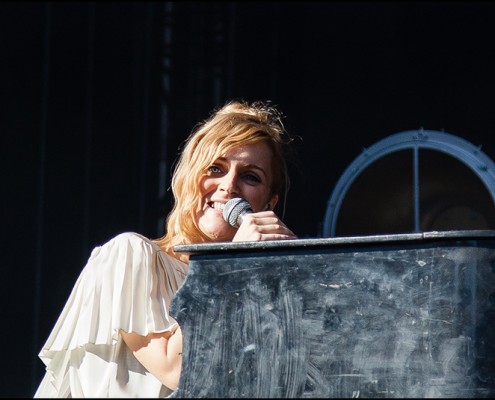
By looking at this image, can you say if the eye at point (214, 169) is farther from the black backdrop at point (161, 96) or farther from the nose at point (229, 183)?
the black backdrop at point (161, 96)

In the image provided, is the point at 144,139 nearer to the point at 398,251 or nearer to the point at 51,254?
the point at 51,254

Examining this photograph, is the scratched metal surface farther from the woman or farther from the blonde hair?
the blonde hair

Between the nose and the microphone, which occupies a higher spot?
the nose

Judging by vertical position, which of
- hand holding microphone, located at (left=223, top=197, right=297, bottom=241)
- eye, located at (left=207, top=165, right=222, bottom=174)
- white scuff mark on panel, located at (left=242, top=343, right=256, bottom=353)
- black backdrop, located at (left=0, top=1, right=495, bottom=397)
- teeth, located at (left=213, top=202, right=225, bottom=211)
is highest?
black backdrop, located at (left=0, top=1, right=495, bottom=397)

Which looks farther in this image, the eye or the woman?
the eye

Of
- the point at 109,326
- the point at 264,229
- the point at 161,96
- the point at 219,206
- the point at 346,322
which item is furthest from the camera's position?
the point at 161,96

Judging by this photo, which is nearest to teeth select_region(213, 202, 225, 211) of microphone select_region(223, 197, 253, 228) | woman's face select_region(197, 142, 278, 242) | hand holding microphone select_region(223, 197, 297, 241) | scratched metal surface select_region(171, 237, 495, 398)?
woman's face select_region(197, 142, 278, 242)

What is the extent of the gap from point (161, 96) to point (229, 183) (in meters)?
1.64

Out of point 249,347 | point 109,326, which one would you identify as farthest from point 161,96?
point 249,347

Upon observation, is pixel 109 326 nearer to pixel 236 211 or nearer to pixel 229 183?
pixel 236 211

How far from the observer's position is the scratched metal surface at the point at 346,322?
160 centimetres

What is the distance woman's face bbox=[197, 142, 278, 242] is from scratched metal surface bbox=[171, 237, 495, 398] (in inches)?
29.0

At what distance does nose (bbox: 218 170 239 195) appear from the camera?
2.43 m

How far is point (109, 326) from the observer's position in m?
2.13
